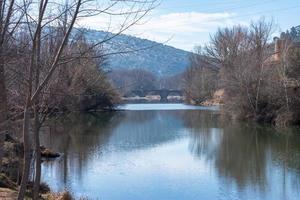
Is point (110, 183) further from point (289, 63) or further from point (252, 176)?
point (289, 63)

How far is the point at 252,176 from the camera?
2333 cm

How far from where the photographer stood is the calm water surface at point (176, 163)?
19.7 metres

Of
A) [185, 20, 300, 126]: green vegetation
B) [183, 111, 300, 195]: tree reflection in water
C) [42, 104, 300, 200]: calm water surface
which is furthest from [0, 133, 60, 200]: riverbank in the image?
[185, 20, 300, 126]: green vegetation

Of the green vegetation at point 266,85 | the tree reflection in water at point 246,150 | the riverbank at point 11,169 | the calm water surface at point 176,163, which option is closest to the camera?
the riverbank at point 11,169

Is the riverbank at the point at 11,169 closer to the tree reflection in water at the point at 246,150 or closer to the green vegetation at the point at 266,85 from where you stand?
the tree reflection in water at the point at 246,150

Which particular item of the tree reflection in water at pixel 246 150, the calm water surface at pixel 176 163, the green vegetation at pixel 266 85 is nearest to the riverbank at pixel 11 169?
the calm water surface at pixel 176 163

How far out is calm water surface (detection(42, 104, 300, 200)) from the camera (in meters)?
19.7

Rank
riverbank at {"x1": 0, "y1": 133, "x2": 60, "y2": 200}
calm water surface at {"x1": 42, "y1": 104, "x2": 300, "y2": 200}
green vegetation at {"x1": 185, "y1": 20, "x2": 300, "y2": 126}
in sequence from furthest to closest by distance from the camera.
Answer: green vegetation at {"x1": 185, "y1": 20, "x2": 300, "y2": 126}
calm water surface at {"x1": 42, "y1": 104, "x2": 300, "y2": 200}
riverbank at {"x1": 0, "y1": 133, "x2": 60, "y2": 200}

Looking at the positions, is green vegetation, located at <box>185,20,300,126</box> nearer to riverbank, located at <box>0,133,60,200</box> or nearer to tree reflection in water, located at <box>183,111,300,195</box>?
tree reflection in water, located at <box>183,111,300,195</box>

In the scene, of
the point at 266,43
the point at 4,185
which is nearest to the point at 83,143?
the point at 4,185

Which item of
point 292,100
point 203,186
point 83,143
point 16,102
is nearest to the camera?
point 16,102

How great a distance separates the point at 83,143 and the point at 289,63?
23.1 meters

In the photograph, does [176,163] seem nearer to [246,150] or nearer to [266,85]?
[246,150]

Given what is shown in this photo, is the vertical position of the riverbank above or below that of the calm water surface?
above
